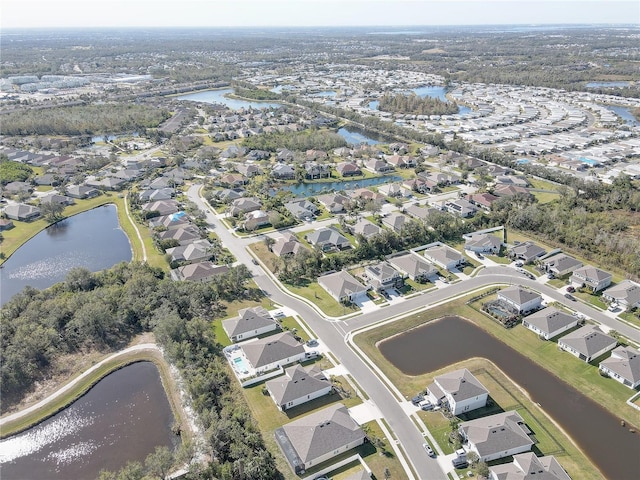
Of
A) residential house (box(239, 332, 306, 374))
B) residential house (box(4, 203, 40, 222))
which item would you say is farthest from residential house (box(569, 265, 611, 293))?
residential house (box(4, 203, 40, 222))

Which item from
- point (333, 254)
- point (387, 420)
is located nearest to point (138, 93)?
point (333, 254)

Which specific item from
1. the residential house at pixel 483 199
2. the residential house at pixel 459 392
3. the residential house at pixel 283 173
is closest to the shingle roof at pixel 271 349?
the residential house at pixel 459 392

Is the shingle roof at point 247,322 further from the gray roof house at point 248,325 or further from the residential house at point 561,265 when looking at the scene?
the residential house at point 561,265

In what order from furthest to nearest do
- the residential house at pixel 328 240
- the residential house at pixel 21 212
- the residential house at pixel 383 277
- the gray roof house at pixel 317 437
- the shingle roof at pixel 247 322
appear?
the residential house at pixel 21 212 → the residential house at pixel 328 240 → the residential house at pixel 383 277 → the shingle roof at pixel 247 322 → the gray roof house at pixel 317 437

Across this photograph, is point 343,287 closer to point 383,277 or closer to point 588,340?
point 383,277

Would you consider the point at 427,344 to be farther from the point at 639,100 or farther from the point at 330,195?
the point at 639,100
